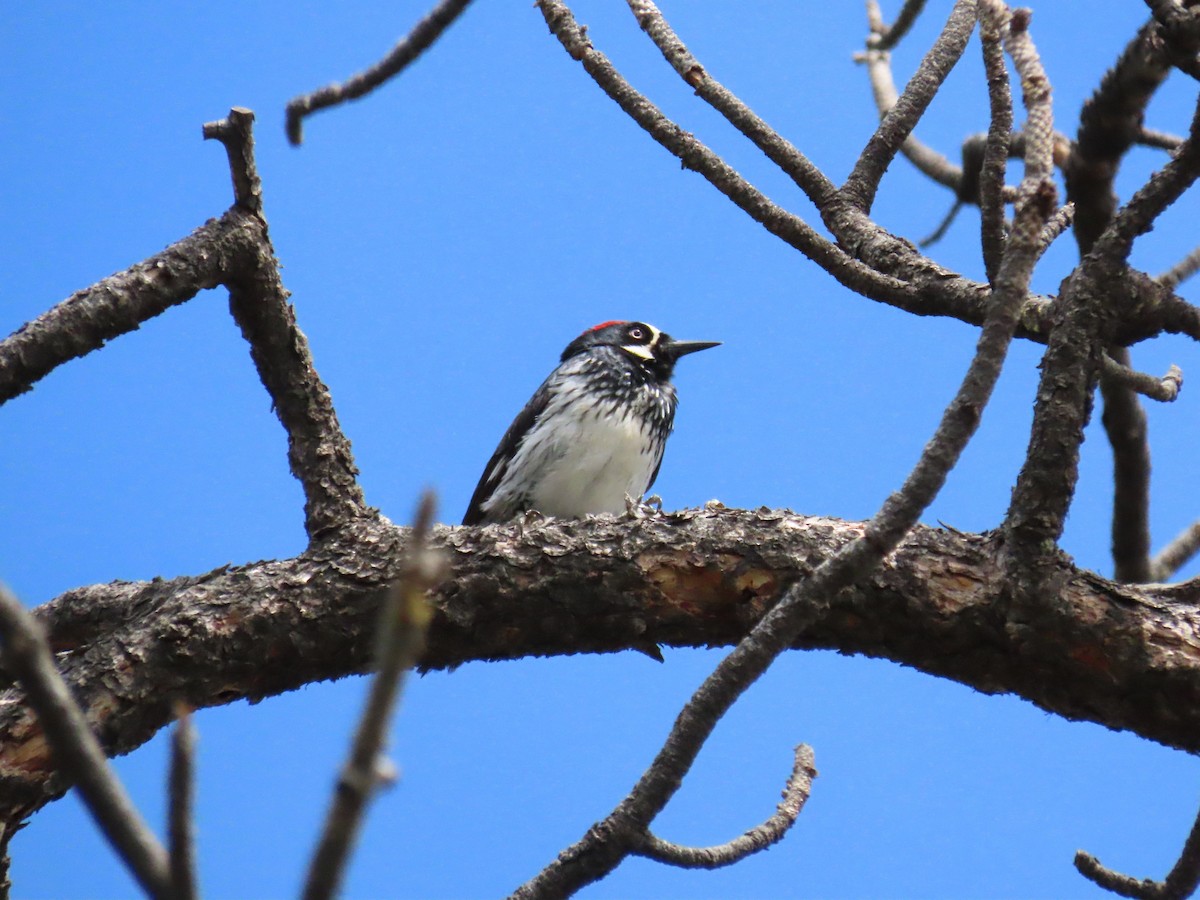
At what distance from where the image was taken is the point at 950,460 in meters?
2.06

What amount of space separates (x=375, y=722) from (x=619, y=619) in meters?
2.43

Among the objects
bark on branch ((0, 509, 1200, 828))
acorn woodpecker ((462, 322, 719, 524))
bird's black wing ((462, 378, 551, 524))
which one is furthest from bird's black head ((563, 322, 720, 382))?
bark on branch ((0, 509, 1200, 828))

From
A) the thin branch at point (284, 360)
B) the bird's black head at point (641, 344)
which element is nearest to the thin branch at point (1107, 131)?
the bird's black head at point (641, 344)

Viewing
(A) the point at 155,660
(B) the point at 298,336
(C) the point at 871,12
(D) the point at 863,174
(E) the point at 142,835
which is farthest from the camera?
(C) the point at 871,12

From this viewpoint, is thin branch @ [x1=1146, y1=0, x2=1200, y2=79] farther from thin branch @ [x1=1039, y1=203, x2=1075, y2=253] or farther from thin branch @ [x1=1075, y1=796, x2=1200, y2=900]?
thin branch @ [x1=1075, y1=796, x2=1200, y2=900]

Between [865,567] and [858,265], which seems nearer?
[865,567]

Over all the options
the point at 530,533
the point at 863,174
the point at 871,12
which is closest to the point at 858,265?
the point at 863,174

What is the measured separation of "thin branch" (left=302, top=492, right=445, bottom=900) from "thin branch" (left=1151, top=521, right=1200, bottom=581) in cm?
466

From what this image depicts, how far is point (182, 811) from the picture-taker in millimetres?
942

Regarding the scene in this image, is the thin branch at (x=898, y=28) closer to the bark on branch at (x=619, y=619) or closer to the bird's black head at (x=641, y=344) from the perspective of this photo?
the bird's black head at (x=641, y=344)

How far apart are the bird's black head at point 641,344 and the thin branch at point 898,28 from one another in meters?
1.53

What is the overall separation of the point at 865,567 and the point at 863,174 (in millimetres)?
2298

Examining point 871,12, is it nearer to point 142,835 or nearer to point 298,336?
point 298,336

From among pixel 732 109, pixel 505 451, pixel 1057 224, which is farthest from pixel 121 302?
pixel 1057 224
